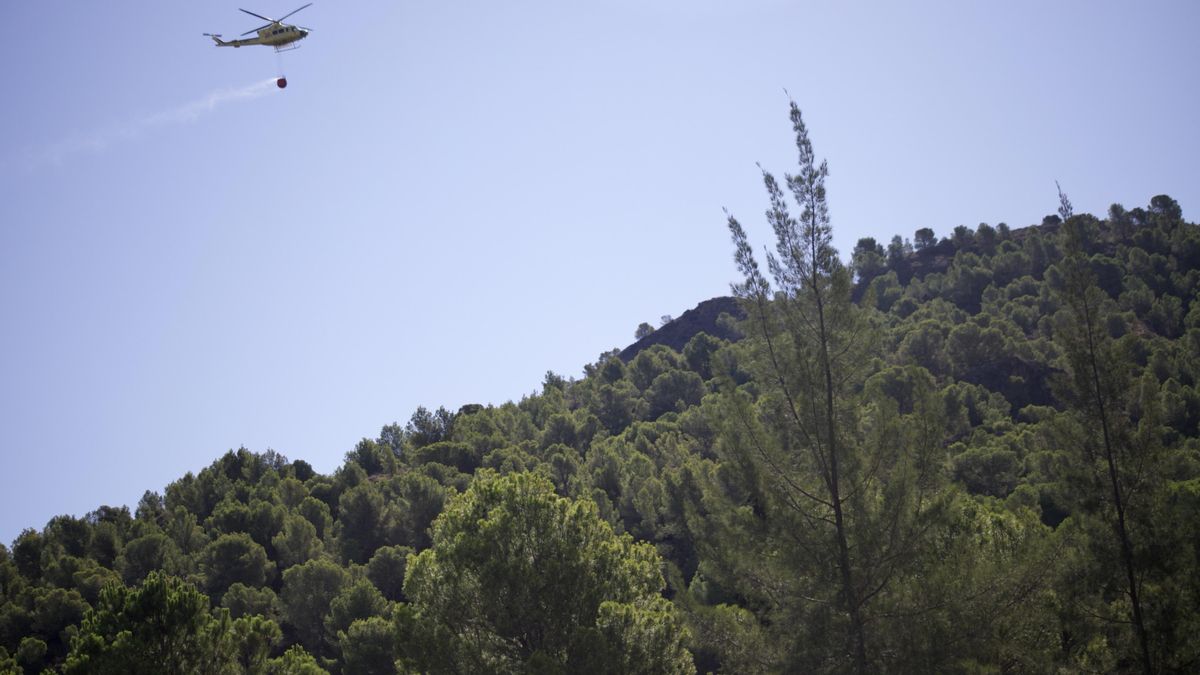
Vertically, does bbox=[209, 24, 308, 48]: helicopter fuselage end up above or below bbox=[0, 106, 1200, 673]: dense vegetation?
above

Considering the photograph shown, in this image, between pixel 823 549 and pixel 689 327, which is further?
pixel 689 327

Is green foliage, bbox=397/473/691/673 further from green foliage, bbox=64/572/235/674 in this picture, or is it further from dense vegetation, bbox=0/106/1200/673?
green foliage, bbox=64/572/235/674

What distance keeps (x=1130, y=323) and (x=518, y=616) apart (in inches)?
2856

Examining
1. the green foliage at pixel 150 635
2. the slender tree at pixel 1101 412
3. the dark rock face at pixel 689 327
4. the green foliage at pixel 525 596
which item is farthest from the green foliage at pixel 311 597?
the dark rock face at pixel 689 327

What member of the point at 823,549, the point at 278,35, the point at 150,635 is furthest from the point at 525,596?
the point at 278,35

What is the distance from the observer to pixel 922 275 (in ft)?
395

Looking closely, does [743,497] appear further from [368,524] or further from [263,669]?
[368,524]

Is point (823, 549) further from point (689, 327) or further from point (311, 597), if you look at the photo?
point (689, 327)

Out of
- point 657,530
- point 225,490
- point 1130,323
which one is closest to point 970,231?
point 1130,323

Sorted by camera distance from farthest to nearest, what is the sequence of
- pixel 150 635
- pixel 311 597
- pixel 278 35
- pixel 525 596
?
pixel 311 597 < pixel 278 35 < pixel 525 596 < pixel 150 635

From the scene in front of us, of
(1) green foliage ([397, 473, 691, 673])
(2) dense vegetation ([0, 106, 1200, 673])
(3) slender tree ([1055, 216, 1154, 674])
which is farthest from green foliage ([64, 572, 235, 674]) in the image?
(3) slender tree ([1055, 216, 1154, 674])

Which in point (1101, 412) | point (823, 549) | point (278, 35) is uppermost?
point (278, 35)

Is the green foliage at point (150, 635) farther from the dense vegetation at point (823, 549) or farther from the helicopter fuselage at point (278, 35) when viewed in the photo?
the helicopter fuselage at point (278, 35)

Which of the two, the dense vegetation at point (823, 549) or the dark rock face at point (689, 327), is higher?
the dark rock face at point (689, 327)
